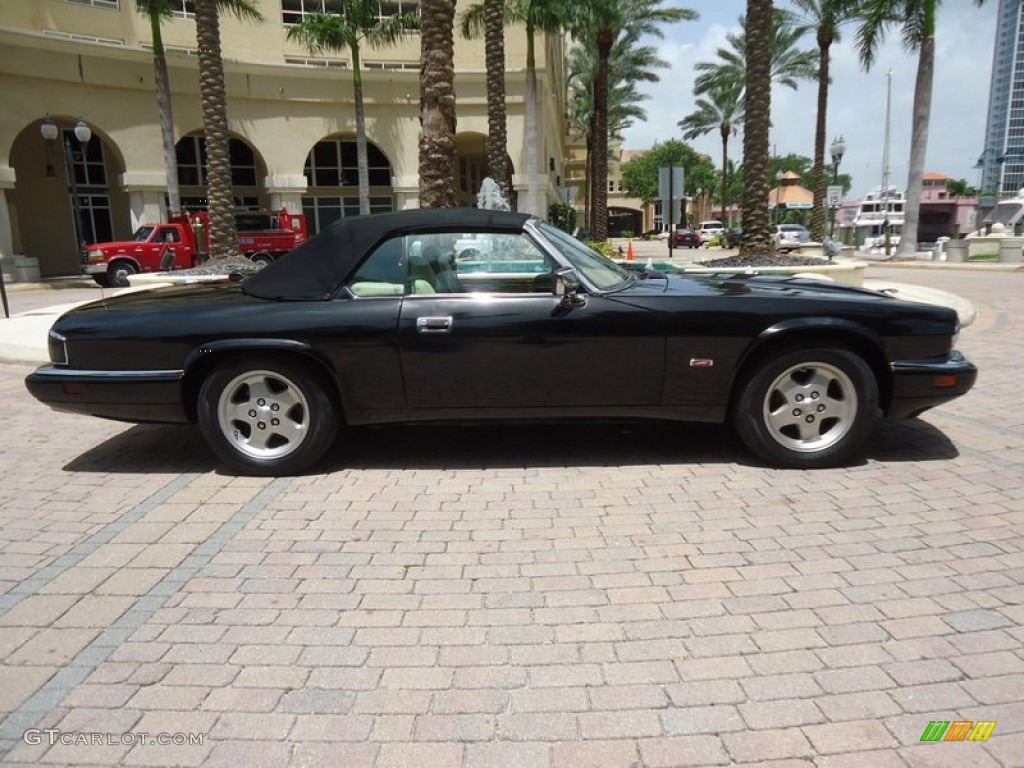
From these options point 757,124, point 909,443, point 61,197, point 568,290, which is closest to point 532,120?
point 757,124

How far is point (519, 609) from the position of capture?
3.01m

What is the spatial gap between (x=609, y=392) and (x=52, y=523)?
3.13 meters

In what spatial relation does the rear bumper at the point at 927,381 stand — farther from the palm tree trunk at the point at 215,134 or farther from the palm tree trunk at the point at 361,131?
the palm tree trunk at the point at 361,131

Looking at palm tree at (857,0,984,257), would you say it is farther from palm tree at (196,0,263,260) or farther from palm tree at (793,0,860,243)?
palm tree at (196,0,263,260)

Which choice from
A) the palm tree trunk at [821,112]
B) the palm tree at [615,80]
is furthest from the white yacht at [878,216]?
the palm tree at [615,80]

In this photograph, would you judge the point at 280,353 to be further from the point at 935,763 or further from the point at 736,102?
the point at 736,102

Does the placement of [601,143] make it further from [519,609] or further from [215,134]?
[519,609]

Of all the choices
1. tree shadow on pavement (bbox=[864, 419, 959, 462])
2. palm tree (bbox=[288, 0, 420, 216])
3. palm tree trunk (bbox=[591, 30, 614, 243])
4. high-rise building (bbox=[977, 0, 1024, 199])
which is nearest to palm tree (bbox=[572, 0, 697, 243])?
palm tree trunk (bbox=[591, 30, 614, 243])

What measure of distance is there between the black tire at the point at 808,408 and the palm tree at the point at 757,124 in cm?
1065

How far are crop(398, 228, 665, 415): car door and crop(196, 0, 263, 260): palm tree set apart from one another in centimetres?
1473

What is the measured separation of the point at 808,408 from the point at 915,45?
27.8 metres

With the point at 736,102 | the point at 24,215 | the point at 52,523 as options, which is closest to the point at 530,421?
the point at 52,523

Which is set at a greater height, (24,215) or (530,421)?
(24,215)

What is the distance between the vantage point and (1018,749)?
216 cm
